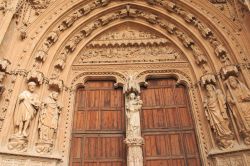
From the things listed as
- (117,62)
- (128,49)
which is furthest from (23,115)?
(128,49)

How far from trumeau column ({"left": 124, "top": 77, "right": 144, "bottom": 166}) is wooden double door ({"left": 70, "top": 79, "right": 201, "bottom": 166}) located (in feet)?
1.25

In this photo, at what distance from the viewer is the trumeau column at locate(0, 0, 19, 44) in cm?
529

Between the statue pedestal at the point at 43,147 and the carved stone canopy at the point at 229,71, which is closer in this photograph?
the statue pedestal at the point at 43,147

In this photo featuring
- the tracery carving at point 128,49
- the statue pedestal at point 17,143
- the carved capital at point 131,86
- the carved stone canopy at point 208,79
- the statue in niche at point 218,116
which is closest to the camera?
the statue pedestal at point 17,143

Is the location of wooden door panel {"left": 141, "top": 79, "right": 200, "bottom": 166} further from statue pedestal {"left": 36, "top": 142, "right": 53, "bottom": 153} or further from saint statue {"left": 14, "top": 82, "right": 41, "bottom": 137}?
saint statue {"left": 14, "top": 82, "right": 41, "bottom": 137}

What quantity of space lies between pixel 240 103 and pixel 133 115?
2.11 meters

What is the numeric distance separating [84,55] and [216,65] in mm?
3211

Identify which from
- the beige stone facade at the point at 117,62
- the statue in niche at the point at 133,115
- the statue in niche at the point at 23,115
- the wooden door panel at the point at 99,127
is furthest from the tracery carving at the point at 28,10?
the statue in niche at the point at 133,115

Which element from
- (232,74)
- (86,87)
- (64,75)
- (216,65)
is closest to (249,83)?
(232,74)

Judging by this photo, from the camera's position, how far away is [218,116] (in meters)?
5.25

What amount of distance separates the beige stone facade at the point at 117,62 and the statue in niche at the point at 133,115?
85 millimetres

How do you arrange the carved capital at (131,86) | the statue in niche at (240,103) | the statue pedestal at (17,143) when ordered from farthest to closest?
the carved capital at (131,86) < the statue in niche at (240,103) < the statue pedestal at (17,143)

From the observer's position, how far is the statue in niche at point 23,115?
4.81 m

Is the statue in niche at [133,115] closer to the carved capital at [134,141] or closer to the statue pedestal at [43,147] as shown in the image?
the carved capital at [134,141]
